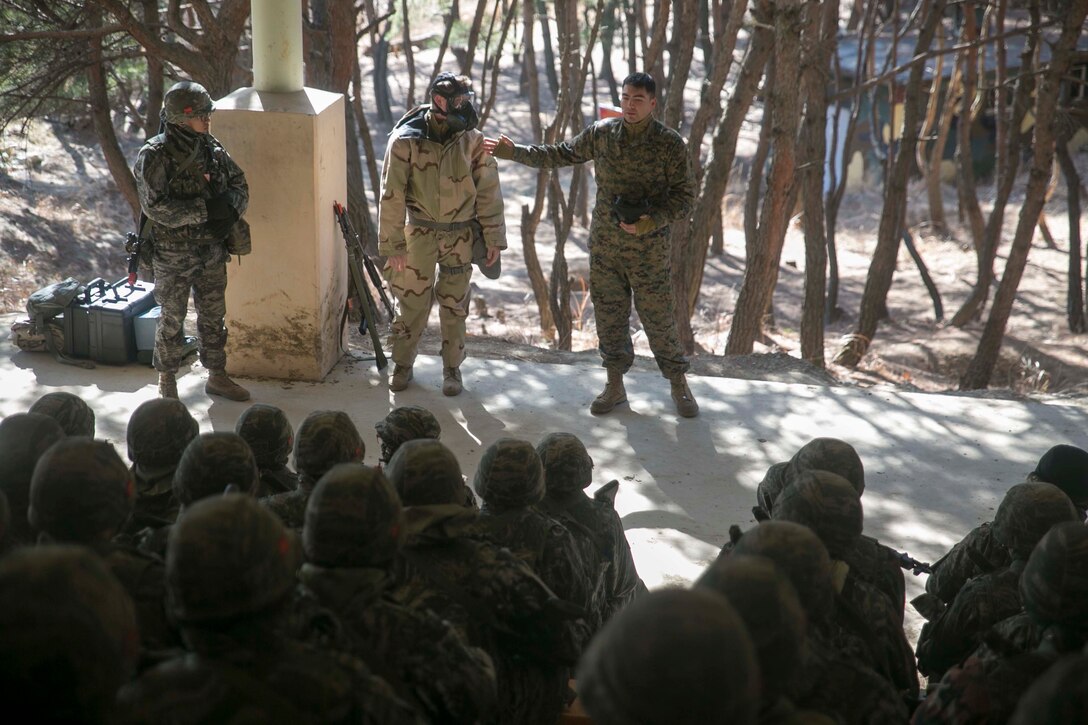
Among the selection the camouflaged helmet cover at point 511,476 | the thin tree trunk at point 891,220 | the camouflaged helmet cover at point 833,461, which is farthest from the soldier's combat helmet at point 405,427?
the thin tree trunk at point 891,220

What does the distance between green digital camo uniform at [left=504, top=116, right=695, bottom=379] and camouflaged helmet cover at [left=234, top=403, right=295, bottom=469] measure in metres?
2.53

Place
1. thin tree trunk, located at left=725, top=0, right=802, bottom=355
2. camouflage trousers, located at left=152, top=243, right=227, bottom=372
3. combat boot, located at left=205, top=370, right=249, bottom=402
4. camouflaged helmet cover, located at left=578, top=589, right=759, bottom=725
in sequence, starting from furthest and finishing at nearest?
1. thin tree trunk, located at left=725, top=0, right=802, bottom=355
2. combat boot, located at left=205, top=370, right=249, bottom=402
3. camouflage trousers, located at left=152, top=243, right=227, bottom=372
4. camouflaged helmet cover, located at left=578, top=589, right=759, bottom=725

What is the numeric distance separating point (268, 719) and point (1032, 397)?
5892 millimetres

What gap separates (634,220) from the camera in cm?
532

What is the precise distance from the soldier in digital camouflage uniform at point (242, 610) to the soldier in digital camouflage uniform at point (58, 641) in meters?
0.17

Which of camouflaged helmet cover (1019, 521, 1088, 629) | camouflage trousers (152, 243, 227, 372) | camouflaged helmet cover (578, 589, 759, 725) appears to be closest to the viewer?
camouflaged helmet cover (578, 589, 759, 725)

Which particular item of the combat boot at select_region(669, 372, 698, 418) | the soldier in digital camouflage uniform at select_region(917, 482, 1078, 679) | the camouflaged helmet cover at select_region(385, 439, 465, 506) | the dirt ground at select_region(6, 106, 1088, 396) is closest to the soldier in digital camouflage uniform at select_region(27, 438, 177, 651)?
the camouflaged helmet cover at select_region(385, 439, 465, 506)

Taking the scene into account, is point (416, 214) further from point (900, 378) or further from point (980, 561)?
point (900, 378)

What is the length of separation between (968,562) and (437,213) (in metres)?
3.21

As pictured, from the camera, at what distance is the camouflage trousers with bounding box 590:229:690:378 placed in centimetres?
552

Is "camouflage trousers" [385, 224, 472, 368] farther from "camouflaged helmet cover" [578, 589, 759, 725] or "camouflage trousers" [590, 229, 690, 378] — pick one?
"camouflaged helmet cover" [578, 589, 759, 725]

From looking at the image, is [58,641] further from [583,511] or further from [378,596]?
[583,511]

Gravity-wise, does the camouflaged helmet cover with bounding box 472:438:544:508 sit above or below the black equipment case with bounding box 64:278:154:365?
above

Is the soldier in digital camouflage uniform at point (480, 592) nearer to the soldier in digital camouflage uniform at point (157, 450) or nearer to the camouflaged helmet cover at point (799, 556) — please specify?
the camouflaged helmet cover at point (799, 556)
